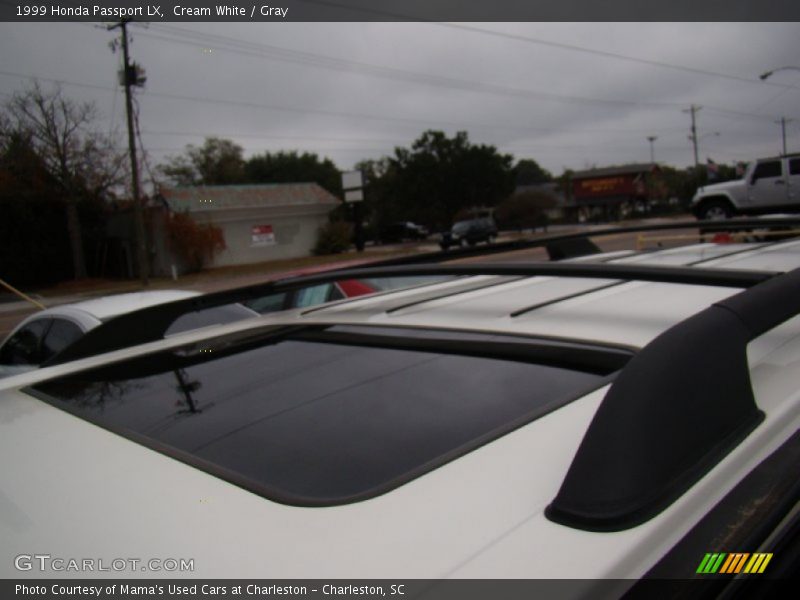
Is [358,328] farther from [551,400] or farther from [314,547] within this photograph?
[314,547]

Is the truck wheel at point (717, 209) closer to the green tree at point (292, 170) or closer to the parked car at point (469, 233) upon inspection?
the parked car at point (469, 233)

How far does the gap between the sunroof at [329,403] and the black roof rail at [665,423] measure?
0.28 meters

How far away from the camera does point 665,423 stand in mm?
920

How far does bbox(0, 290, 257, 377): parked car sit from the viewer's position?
487 centimetres

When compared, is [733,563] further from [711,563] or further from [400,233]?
[400,233]

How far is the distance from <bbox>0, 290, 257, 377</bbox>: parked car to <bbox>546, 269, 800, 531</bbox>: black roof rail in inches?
159

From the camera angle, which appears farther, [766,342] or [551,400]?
[766,342]

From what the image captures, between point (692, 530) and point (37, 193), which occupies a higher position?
point (37, 193)

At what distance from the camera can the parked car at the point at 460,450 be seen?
0.85m

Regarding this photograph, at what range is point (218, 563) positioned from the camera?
857mm

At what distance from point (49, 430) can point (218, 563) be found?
80 cm

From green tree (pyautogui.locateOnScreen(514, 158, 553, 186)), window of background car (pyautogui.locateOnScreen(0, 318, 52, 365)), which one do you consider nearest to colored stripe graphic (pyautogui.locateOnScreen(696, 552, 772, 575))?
window of background car (pyautogui.locateOnScreen(0, 318, 52, 365))

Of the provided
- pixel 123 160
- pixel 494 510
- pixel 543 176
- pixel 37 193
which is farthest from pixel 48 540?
pixel 543 176

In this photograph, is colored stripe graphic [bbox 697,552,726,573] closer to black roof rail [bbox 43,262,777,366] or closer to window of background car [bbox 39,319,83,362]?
black roof rail [bbox 43,262,777,366]
